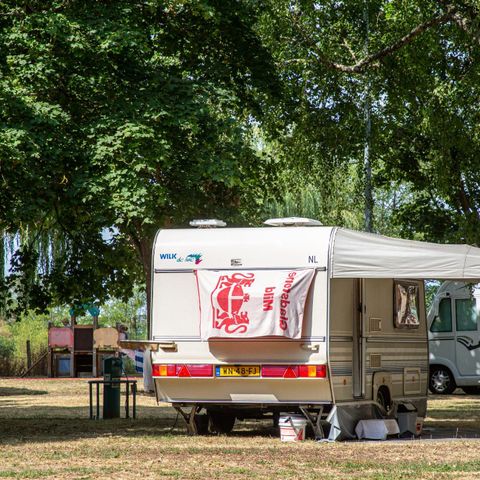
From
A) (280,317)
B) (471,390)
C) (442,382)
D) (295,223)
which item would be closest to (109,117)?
(295,223)

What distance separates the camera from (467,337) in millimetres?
30953

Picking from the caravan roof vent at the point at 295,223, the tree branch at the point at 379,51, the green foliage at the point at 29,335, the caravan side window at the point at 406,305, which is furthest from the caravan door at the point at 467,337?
the caravan roof vent at the point at 295,223

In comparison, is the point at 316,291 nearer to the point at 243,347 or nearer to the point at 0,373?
the point at 243,347

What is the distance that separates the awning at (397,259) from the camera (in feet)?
50.9

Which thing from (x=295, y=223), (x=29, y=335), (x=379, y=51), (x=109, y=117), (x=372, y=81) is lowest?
(x=29, y=335)

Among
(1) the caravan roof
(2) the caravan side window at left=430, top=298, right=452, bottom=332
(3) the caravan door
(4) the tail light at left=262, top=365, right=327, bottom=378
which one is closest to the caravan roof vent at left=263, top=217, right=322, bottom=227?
(1) the caravan roof

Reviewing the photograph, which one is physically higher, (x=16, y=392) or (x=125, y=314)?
(x=125, y=314)

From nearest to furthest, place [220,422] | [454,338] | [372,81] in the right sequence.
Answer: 1. [220,422]
2. [372,81]
3. [454,338]

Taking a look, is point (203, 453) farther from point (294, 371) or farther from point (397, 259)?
point (397, 259)

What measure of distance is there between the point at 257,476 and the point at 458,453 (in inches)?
128

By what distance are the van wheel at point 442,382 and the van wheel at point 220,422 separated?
14.4 metres

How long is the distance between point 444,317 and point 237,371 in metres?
16.0

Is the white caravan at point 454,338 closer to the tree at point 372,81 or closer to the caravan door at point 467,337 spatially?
the caravan door at point 467,337

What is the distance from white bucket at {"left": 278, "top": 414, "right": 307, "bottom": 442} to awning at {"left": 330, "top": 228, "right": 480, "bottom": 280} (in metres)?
1.89
